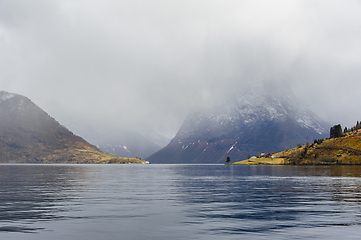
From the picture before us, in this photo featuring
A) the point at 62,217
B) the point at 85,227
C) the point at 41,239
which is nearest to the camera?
the point at 41,239

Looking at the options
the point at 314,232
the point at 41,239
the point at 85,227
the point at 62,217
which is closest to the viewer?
the point at 41,239

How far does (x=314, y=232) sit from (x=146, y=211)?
21802mm

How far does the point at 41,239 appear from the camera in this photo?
28.0 metres

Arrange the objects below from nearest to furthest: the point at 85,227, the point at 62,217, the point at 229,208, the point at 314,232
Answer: the point at 314,232
the point at 85,227
the point at 62,217
the point at 229,208

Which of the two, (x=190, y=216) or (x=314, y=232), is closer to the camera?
(x=314, y=232)

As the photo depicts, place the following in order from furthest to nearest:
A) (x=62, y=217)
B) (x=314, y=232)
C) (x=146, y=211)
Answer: (x=146, y=211)
(x=62, y=217)
(x=314, y=232)

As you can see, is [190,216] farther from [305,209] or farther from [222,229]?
[305,209]

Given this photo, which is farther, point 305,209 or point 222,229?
point 305,209

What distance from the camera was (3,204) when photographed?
48906 mm

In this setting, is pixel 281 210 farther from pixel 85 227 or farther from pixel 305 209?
pixel 85 227

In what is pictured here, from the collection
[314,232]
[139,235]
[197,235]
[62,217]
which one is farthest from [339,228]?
[62,217]

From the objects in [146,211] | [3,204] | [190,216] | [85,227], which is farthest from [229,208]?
[3,204]

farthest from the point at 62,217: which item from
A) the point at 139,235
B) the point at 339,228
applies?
the point at 339,228

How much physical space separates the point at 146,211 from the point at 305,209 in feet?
75.0
